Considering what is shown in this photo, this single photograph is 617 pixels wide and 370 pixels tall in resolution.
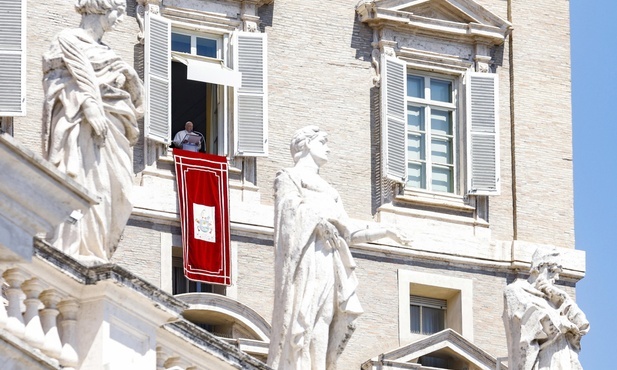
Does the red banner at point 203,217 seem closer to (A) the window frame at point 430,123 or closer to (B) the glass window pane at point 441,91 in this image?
(A) the window frame at point 430,123

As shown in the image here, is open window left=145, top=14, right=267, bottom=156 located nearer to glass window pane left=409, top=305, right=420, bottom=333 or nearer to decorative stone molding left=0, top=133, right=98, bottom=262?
glass window pane left=409, top=305, right=420, bottom=333

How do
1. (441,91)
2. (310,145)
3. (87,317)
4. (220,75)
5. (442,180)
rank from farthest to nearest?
(441,91) < (442,180) < (220,75) < (310,145) < (87,317)

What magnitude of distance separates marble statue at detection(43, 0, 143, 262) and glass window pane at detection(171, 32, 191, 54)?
35.7 ft

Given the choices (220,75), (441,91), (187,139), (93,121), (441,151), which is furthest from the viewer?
(441,91)

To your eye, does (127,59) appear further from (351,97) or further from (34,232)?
(34,232)

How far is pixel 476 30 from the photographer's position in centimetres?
3225

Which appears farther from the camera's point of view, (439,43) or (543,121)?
(543,121)

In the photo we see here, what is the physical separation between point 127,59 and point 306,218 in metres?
8.75

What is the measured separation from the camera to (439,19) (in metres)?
32.1

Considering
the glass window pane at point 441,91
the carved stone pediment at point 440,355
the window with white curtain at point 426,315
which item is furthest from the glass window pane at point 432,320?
the glass window pane at point 441,91

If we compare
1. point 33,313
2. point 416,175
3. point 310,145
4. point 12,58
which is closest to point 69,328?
point 33,313

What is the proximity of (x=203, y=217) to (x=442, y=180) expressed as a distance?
325 cm

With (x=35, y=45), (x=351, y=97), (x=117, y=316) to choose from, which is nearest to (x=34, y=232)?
(x=117, y=316)

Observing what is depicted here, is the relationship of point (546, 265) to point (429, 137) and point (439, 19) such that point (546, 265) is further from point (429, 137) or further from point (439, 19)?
point (439, 19)
